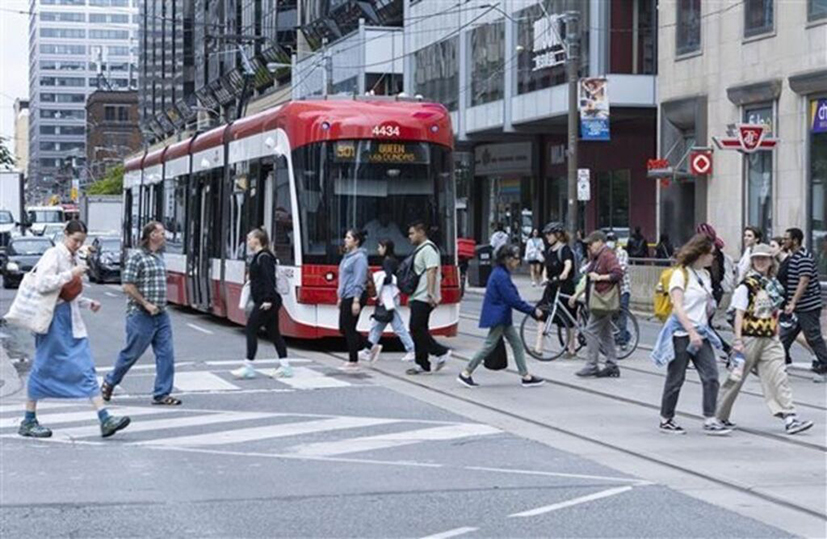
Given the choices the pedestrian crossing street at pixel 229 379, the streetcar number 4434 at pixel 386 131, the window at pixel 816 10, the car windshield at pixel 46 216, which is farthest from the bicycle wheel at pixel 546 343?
the car windshield at pixel 46 216

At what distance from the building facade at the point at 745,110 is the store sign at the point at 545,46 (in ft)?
14.6

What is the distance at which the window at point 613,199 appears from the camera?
150 ft

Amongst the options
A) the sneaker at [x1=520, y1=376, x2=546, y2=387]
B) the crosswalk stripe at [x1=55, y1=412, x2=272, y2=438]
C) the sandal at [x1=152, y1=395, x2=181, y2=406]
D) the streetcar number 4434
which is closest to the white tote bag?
the crosswalk stripe at [x1=55, y1=412, x2=272, y2=438]

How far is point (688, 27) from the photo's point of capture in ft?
117

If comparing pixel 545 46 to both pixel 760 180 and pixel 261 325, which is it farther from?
pixel 261 325

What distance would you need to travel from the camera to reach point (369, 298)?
Answer: 19516 mm

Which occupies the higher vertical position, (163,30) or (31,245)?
(163,30)

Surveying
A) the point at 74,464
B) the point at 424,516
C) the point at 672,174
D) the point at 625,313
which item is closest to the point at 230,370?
the point at 625,313

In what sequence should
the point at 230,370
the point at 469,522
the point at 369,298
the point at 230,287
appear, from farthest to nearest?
the point at 230,287 → the point at 369,298 → the point at 230,370 → the point at 469,522

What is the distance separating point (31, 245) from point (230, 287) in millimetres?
21688

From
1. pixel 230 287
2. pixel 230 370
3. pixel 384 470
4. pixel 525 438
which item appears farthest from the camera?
pixel 230 287

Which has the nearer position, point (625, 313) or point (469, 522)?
point (469, 522)

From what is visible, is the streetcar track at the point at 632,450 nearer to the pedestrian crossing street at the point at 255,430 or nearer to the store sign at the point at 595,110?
the pedestrian crossing street at the point at 255,430

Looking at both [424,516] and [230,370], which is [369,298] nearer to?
[230,370]
